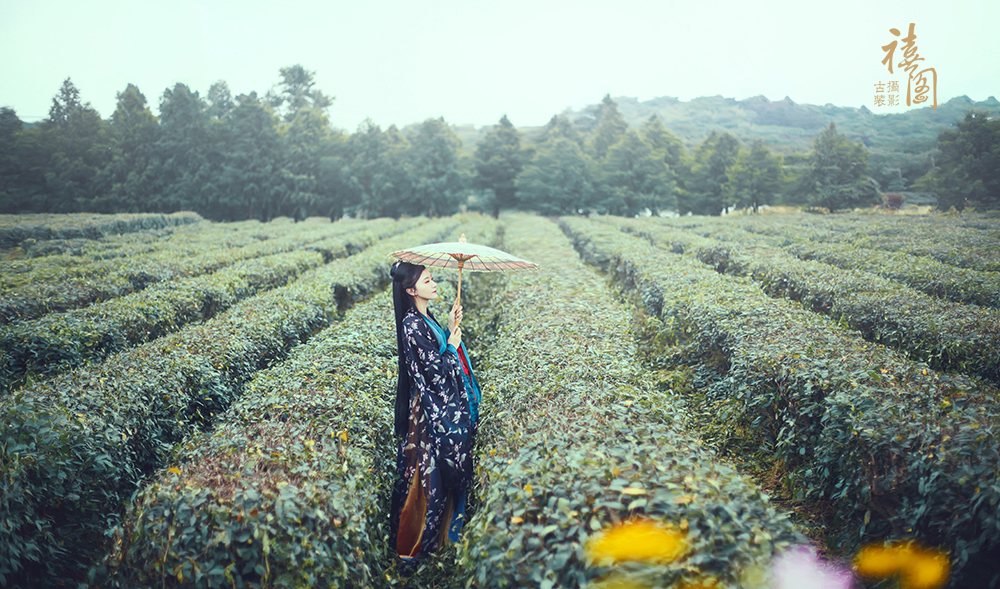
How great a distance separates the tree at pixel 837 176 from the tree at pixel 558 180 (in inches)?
756

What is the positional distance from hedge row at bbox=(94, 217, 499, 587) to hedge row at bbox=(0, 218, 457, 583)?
2.86ft

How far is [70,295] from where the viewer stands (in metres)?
8.25

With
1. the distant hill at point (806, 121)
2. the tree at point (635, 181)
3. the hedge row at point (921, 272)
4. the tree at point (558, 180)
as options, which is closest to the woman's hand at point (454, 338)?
the hedge row at point (921, 272)

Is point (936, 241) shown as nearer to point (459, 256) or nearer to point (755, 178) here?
point (459, 256)

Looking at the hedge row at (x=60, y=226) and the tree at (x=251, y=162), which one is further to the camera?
the tree at (x=251, y=162)

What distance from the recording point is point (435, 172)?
43.3 meters

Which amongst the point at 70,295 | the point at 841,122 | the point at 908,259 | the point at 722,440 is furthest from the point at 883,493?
the point at 841,122

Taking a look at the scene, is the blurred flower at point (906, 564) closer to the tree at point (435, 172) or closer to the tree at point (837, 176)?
the tree at point (837, 176)

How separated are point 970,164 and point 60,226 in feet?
110

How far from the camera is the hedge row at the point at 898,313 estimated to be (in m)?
5.05

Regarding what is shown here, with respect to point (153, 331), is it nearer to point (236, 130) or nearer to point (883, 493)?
point (883, 493)

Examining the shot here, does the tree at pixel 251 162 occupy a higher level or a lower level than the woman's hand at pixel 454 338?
higher

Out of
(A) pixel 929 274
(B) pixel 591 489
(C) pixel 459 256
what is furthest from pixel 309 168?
(B) pixel 591 489

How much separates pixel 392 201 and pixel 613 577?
144ft
